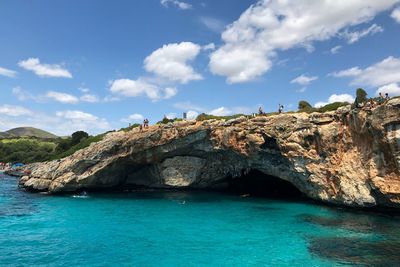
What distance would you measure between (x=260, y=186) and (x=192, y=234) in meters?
29.7

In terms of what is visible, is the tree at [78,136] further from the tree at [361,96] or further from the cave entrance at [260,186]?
the tree at [361,96]

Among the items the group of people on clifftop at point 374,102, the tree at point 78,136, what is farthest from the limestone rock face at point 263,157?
the tree at point 78,136

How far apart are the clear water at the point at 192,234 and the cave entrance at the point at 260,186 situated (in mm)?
9436

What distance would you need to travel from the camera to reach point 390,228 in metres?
29.2

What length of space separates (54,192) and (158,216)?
23559 millimetres

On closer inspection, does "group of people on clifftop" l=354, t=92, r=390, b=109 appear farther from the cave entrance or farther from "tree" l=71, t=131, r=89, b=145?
"tree" l=71, t=131, r=89, b=145

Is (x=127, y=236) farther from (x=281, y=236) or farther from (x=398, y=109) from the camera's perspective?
(x=398, y=109)

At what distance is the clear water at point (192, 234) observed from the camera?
22.0 metres

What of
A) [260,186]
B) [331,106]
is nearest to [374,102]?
[331,106]

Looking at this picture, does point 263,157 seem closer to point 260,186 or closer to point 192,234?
point 260,186

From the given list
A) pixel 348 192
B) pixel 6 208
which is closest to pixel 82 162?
pixel 6 208

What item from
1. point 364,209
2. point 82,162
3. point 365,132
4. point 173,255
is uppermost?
point 365,132

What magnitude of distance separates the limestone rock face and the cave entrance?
3.13m

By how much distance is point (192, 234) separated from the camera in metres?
27.9
